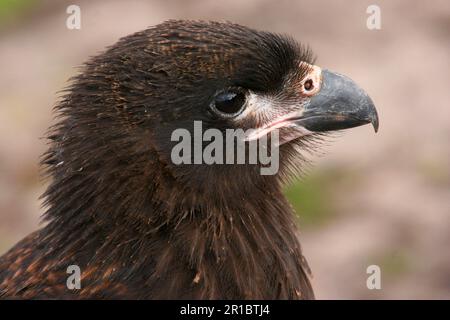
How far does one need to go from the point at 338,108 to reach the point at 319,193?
4717mm

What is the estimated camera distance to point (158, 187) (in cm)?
582

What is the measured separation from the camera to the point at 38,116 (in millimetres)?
12188

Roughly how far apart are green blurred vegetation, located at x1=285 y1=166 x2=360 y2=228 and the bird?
14.8 ft

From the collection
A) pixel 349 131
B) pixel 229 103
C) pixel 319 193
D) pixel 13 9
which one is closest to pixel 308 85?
pixel 229 103

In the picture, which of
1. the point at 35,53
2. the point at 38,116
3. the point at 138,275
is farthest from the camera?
the point at 35,53

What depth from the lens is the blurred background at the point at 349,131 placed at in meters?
10.2

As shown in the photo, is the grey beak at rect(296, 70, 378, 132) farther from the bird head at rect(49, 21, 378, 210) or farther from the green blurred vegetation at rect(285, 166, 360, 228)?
the green blurred vegetation at rect(285, 166, 360, 228)

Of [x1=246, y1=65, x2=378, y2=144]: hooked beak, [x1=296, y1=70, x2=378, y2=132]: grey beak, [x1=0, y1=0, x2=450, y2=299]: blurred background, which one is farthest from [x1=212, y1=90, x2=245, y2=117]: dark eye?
[x1=0, y1=0, x2=450, y2=299]: blurred background

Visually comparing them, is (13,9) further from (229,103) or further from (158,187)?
(158,187)

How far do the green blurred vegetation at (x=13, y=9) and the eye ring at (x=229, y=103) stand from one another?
332 inches
